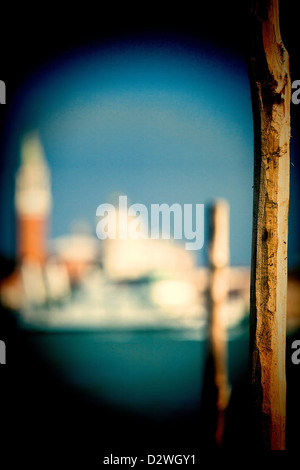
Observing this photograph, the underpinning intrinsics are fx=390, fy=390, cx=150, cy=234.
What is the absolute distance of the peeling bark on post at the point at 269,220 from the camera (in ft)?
4.71

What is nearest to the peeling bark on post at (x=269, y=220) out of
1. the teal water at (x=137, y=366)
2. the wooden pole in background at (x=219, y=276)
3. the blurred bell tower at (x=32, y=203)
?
the wooden pole in background at (x=219, y=276)

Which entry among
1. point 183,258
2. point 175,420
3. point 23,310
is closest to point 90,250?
point 183,258

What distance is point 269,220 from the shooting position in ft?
4.93

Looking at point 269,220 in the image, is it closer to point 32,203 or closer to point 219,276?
point 219,276

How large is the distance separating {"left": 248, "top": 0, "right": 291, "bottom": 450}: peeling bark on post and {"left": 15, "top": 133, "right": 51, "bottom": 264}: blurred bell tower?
2387 centimetres

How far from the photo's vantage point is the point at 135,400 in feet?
22.0

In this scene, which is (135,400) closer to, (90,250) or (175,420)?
(175,420)

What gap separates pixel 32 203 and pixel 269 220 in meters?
26.1

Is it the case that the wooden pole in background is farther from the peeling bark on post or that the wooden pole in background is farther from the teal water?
the peeling bark on post

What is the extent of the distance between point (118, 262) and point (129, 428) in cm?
1611

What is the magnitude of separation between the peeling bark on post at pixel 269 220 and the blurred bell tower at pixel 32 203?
23.9m

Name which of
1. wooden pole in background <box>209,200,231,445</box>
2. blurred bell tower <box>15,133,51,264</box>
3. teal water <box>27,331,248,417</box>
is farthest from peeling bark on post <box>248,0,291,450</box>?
blurred bell tower <box>15,133,51,264</box>

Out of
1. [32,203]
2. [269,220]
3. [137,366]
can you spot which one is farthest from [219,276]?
[32,203]

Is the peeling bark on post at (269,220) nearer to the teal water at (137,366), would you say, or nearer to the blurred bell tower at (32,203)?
the teal water at (137,366)
